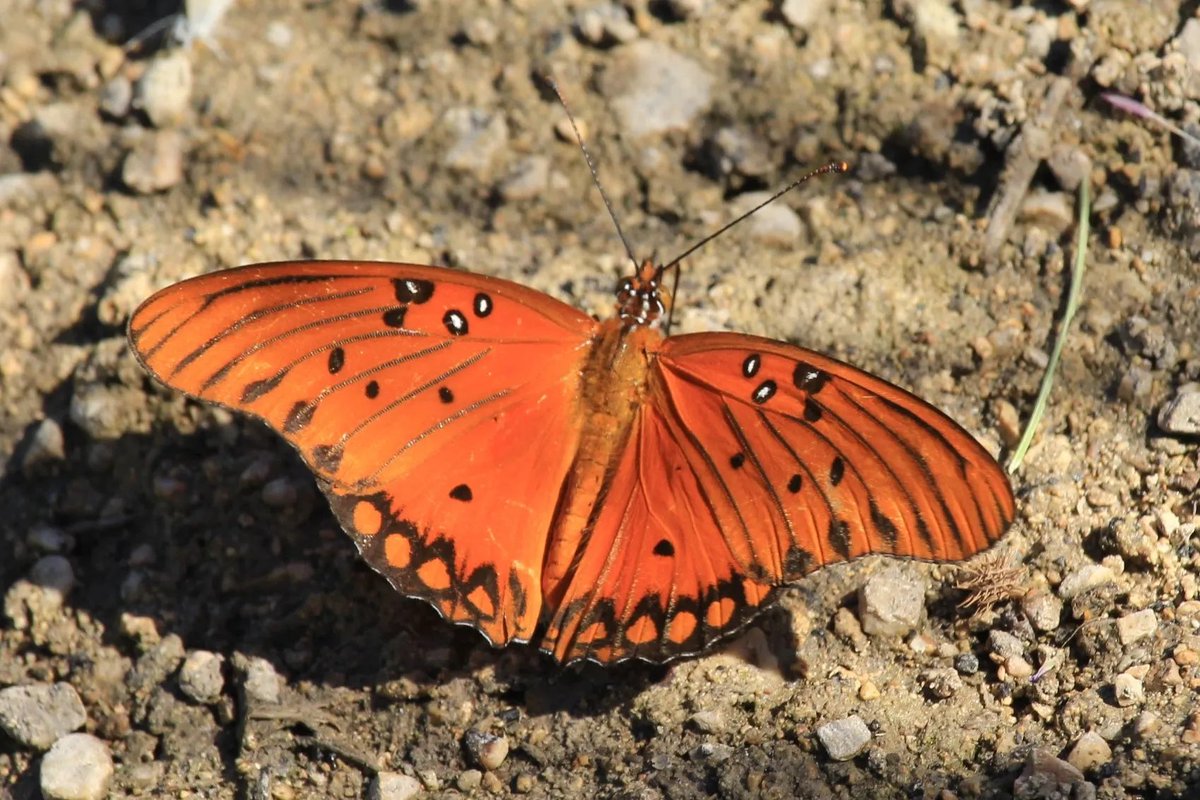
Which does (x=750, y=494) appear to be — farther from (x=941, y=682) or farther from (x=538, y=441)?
(x=941, y=682)

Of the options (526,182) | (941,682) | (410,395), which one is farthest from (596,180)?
(941,682)

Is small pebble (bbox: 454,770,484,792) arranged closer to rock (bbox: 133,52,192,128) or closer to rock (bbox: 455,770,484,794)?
rock (bbox: 455,770,484,794)

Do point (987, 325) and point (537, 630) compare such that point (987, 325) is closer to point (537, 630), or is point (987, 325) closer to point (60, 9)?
point (537, 630)

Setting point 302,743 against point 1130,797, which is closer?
point 1130,797

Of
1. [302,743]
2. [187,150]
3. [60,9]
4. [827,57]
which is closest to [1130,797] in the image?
[302,743]

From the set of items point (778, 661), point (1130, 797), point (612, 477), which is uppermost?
point (612, 477)

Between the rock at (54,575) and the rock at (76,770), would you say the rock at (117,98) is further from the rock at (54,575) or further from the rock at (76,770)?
the rock at (76,770)
